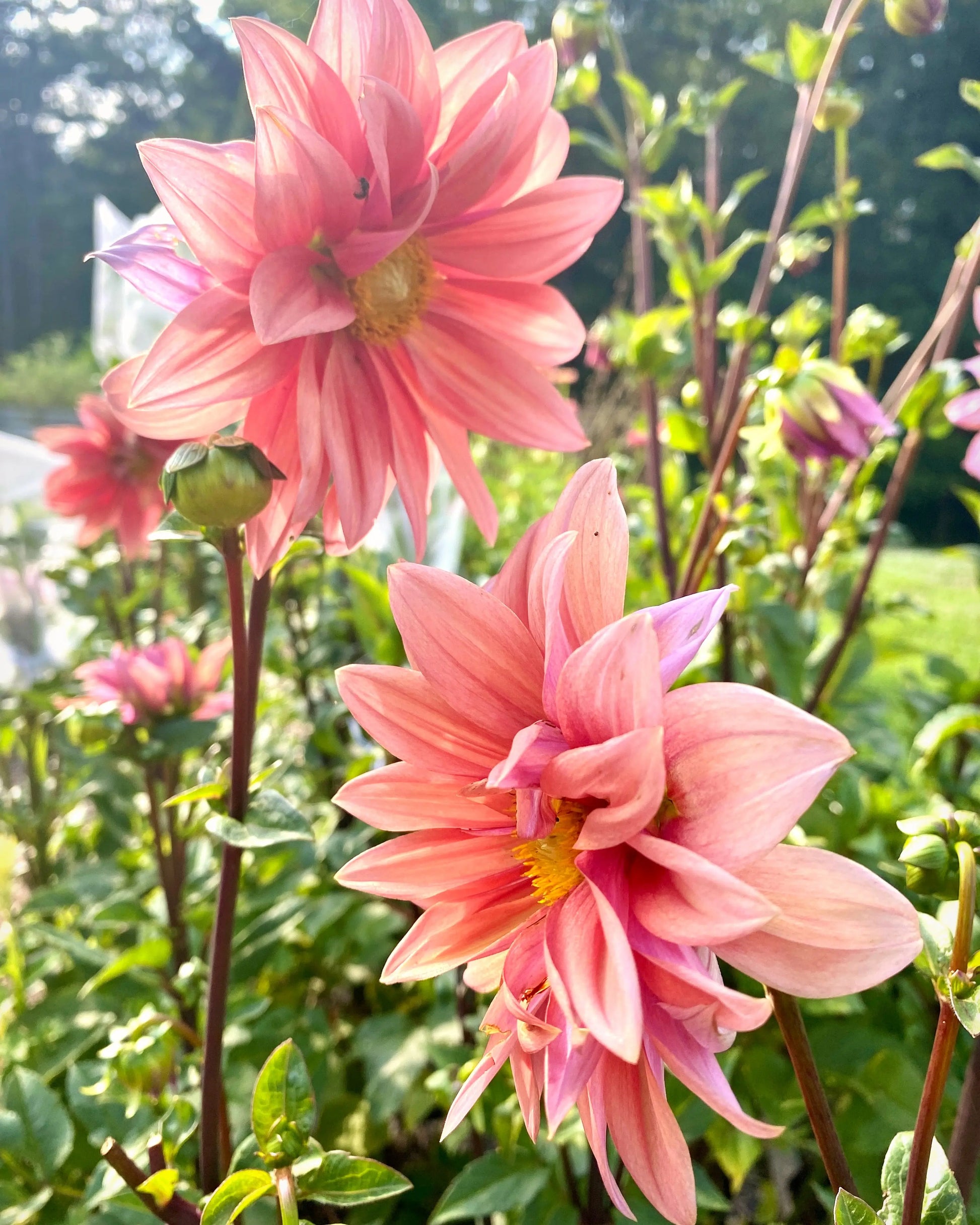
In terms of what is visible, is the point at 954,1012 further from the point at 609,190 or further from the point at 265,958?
the point at 265,958

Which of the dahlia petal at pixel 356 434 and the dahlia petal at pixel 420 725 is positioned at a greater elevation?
the dahlia petal at pixel 356 434

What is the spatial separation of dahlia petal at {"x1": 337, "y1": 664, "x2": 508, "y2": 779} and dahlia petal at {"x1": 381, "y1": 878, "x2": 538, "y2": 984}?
0.06m

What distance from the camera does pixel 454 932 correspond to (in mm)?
354

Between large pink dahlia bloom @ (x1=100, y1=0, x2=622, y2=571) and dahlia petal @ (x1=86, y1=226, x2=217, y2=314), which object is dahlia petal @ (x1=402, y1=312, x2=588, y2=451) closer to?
large pink dahlia bloom @ (x1=100, y1=0, x2=622, y2=571)

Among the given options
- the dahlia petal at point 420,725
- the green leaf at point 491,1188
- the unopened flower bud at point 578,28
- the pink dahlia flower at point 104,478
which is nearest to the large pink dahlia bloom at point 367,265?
the dahlia petal at point 420,725

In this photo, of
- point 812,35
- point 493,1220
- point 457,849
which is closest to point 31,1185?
point 493,1220

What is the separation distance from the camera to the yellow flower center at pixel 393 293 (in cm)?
48

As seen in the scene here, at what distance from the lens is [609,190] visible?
0.49m

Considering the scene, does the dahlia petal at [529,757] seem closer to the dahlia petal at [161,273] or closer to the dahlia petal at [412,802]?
the dahlia petal at [412,802]

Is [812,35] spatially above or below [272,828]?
above

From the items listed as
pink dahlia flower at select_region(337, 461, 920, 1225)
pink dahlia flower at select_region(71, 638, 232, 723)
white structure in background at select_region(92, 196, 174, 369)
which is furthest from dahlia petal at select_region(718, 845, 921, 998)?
white structure in background at select_region(92, 196, 174, 369)

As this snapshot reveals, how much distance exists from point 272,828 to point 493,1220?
516 millimetres

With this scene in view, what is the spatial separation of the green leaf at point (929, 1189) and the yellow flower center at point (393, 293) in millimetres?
480

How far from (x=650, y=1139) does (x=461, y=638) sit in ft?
0.69
